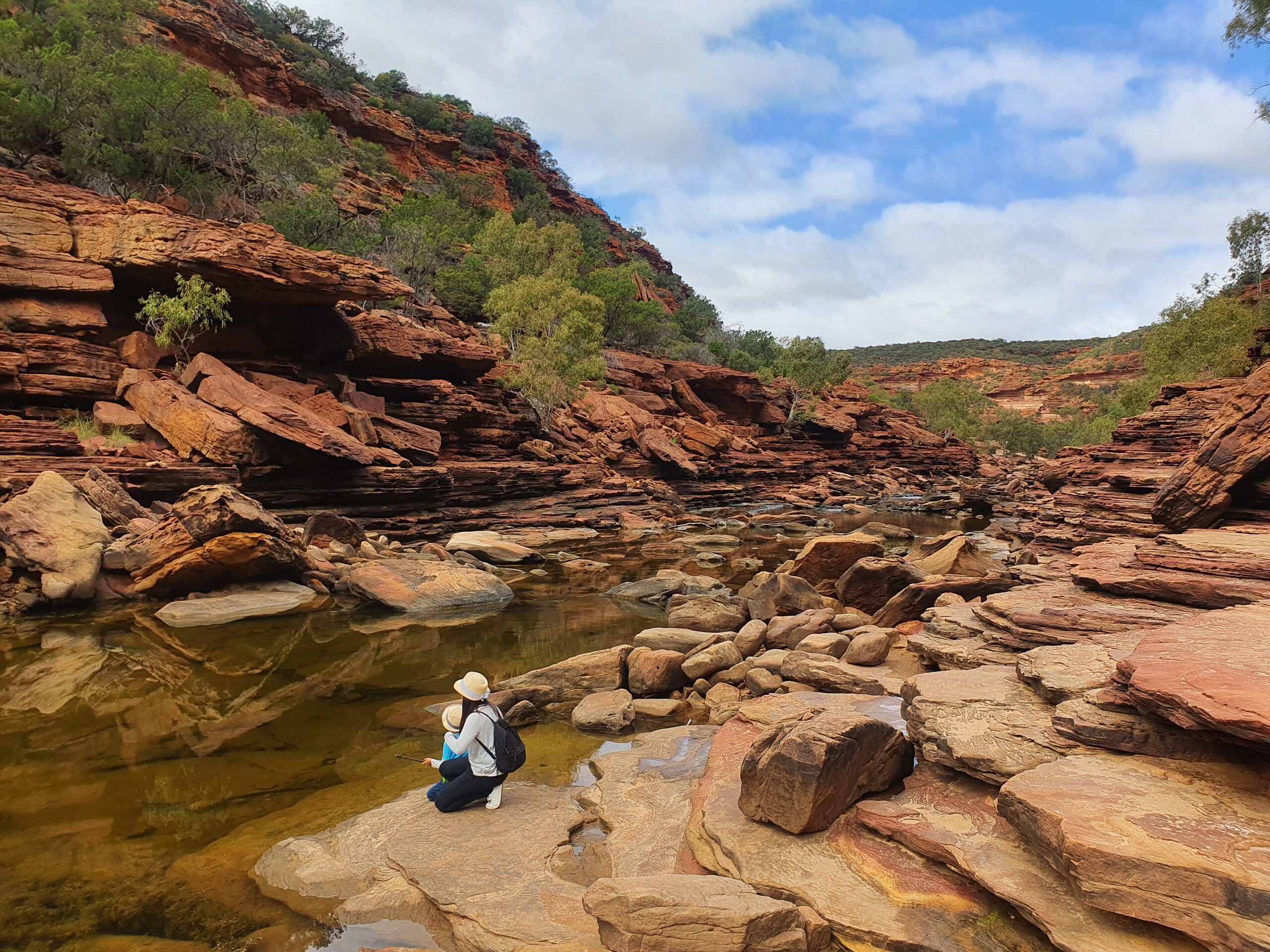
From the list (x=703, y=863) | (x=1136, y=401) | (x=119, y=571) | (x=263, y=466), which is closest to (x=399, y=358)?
(x=263, y=466)

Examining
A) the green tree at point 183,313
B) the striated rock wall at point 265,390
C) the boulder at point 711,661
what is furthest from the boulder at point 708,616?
the green tree at point 183,313

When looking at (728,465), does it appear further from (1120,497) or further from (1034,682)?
(1034,682)

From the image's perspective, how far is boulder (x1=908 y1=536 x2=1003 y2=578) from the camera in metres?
14.7

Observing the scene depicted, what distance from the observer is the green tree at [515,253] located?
47.7 metres

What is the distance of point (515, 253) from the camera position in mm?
48781

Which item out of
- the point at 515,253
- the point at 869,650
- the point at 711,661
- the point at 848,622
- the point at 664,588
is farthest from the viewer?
the point at 515,253

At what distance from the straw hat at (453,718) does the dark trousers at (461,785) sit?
242mm

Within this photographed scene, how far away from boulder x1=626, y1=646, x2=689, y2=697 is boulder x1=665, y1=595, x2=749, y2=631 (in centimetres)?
237

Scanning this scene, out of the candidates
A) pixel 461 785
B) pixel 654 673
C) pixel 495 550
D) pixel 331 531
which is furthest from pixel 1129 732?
pixel 331 531

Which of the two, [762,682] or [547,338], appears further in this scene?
[547,338]

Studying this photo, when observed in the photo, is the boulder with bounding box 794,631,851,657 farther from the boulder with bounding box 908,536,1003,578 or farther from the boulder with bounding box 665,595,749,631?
the boulder with bounding box 908,536,1003,578

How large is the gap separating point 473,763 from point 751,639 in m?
5.57

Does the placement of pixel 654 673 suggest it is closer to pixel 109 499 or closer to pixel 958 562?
pixel 958 562

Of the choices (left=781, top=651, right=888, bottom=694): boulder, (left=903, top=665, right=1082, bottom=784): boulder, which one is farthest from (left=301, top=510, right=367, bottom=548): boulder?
(left=903, top=665, right=1082, bottom=784): boulder
